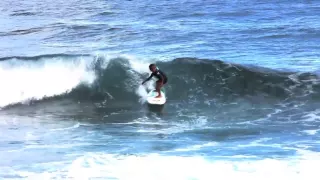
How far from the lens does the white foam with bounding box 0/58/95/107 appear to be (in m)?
16.0

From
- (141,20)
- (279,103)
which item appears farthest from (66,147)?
Result: (141,20)

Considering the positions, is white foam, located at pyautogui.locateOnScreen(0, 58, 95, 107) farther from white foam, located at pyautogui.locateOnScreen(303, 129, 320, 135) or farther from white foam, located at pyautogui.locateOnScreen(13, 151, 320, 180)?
white foam, located at pyautogui.locateOnScreen(303, 129, 320, 135)

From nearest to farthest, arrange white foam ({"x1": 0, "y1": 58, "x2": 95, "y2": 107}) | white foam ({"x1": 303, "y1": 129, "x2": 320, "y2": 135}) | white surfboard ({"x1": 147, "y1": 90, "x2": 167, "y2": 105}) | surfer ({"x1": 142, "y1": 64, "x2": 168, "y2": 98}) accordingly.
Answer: white foam ({"x1": 303, "y1": 129, "x2": 320, "y2": 135}), surfer ({"x1": 142, "y1": 64, "x2": 168, "y2": 98}), white surfboard ({"x1": 147, "y1": 90, "x2": 167, "y2": 105}), white foam ({"x1": 0, "y1": 58, "x2": 95, "y2": 107})

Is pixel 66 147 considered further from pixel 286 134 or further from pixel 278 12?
pixel 278 12

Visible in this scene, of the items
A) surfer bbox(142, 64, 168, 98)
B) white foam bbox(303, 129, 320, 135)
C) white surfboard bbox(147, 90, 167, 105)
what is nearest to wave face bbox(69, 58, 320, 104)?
white surfboard bbox(147, 90, 167, 105)

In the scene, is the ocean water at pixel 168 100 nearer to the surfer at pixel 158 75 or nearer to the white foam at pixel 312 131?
the white foam at pixel 312 131

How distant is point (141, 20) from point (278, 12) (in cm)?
728

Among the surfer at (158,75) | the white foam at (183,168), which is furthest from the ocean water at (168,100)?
the surfer at (158,75)

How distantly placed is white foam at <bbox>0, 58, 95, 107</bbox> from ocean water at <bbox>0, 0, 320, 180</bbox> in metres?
0.04

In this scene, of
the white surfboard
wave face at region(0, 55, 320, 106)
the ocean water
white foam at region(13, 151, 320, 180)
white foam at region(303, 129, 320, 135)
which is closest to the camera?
white foam at region(13, 151, 320, 180)

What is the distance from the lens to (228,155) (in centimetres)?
954

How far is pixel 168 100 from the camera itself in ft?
49.1

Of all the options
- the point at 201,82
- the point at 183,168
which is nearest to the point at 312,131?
the point at 183,168

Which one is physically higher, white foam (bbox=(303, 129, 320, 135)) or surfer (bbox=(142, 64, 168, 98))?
surfer (bbox=(142, 64, 168, 98))
